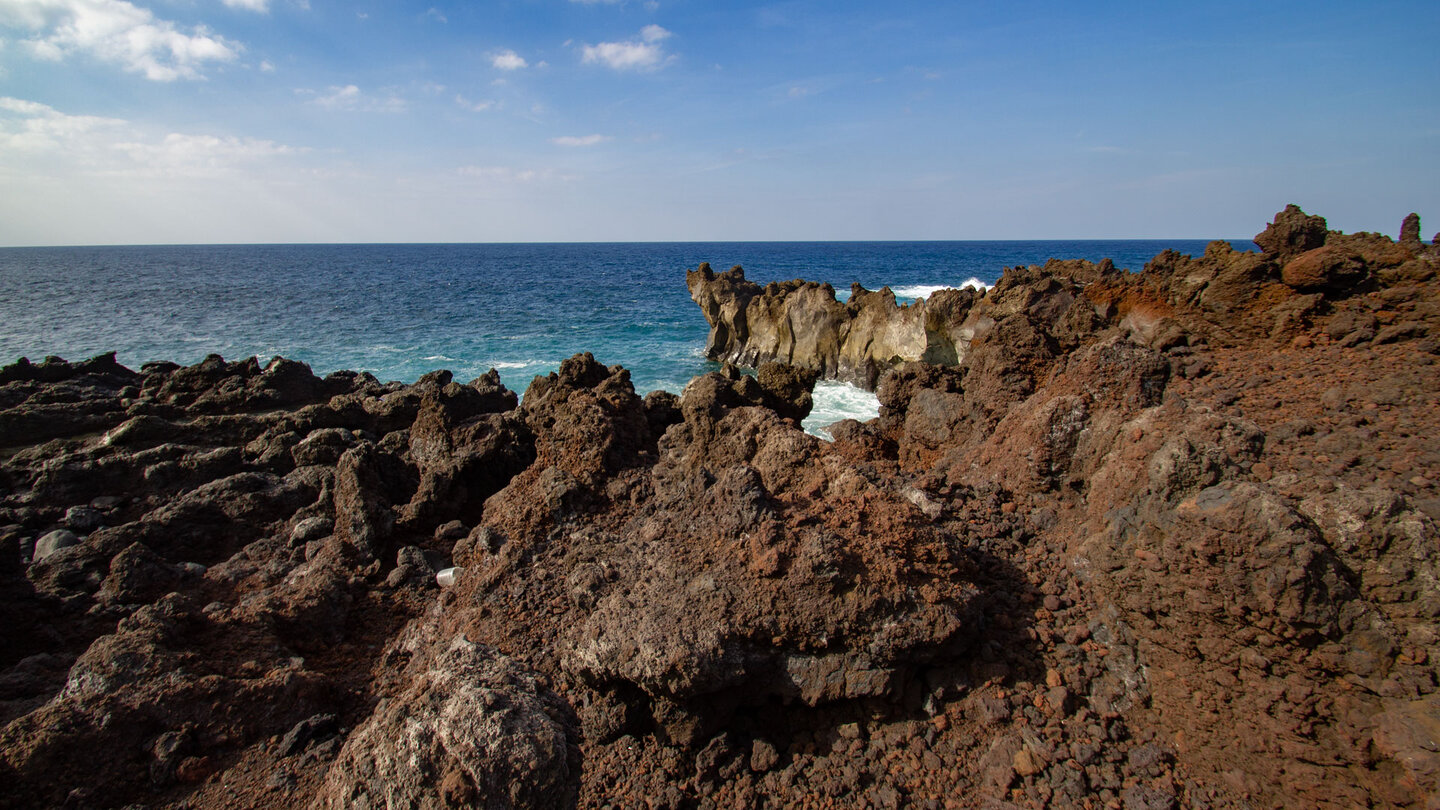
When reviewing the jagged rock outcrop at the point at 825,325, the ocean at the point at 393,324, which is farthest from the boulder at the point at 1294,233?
the ocean at the point at 393,324

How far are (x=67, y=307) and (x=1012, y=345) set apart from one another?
63.9 meters

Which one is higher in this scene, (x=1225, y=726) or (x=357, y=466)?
(x=357, y=466)

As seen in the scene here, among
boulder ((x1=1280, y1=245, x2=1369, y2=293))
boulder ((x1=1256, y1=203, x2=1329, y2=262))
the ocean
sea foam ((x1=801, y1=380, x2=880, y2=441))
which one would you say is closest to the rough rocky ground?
boulder ((x1=1280, y1=245, x2=1369, y2=293))

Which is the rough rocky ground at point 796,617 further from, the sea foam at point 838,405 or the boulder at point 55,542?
the sea foam at point 838,405

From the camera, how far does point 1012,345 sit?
805 centimetres

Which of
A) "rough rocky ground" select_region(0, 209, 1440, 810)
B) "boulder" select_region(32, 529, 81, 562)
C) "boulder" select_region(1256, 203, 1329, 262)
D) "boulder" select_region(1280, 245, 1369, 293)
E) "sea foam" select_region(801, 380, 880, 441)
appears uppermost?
"boulder" select_region(1256, 203, 1329, 262)

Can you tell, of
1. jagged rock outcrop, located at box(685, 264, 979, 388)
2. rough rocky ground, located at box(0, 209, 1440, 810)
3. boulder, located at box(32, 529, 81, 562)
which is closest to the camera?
rough rocky ground, located at box(0, 209, 1440, 810)

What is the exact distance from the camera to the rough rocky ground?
3.01 m

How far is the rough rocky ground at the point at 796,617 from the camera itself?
301 centimetres

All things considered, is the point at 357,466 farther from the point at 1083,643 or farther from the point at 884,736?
the point at 1083,643

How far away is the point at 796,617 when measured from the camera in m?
3.51

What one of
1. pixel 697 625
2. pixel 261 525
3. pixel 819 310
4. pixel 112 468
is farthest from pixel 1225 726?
pixel 819 310

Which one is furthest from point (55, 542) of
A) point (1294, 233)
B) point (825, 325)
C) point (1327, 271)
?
point (825, 325)

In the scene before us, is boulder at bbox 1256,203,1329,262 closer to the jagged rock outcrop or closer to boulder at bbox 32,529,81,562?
the jagged rock outcrop
